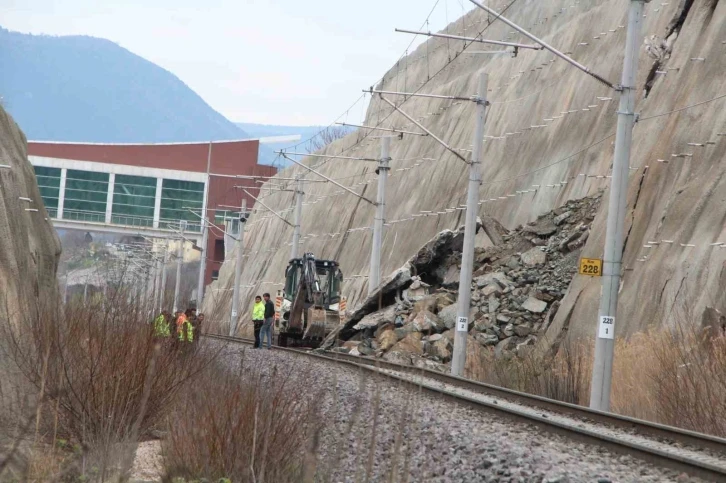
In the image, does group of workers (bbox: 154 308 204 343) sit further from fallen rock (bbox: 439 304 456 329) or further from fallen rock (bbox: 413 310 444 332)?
fallen rock (bbox: 439 304 456 329)

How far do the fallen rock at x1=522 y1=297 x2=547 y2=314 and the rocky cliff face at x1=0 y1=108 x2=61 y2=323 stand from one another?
1250cm

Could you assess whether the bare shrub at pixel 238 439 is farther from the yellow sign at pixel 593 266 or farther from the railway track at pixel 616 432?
the yellow sign at pixel 593 266

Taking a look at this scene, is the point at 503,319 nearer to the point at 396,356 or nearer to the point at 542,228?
the point at 396,356

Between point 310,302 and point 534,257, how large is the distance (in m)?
8.29

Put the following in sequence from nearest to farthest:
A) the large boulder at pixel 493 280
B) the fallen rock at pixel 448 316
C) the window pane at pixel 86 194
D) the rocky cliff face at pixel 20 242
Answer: the rocky cliff face at pixel 20 242
the fallen rock at pixel 448 316
the large boulder at pixel 493 280
the window pane at pixel 86 194

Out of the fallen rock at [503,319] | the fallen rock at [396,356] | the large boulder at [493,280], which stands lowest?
the fallen rock at [396,356]

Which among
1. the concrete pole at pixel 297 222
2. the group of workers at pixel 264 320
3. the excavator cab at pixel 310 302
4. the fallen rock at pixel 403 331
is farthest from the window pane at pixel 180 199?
the fallen rock at pixel 403 331

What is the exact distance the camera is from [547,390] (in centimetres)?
2181

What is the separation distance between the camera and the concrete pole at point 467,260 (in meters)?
26.3

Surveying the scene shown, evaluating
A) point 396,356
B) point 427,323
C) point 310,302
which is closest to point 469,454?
point 396,356

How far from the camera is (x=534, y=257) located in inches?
1332

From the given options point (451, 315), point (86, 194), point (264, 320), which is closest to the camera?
point (451, 315)

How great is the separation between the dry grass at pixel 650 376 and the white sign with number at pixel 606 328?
82 centimetres

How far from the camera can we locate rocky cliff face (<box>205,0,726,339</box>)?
83.5ft
